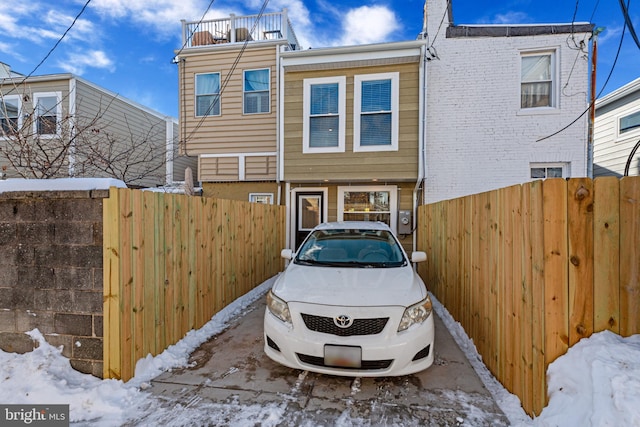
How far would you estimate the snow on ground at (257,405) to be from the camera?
1709mm

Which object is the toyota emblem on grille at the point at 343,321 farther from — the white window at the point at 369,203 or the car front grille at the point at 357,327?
the white window at the point at 369,203

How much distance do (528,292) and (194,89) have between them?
30.9ft

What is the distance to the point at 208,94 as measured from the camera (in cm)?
884

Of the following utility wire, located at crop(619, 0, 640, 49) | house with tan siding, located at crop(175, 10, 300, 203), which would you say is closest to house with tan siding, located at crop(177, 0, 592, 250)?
house with tan siding, located at crop(175, 10, 300, 203)

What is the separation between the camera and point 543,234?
2.19m

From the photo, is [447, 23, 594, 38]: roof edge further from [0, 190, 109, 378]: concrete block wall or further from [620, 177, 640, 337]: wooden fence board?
[0, 190, 109, 378]: concrete block wall

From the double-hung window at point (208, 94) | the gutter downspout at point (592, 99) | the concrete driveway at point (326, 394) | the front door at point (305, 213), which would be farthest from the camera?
the double-hung window at point (208, 94)

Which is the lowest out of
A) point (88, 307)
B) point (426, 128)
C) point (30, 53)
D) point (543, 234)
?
point (88, 307)

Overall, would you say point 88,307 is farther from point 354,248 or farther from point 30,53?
point 30,53

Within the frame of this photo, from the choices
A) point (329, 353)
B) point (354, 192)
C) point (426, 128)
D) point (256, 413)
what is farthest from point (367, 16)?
point (256, 413)

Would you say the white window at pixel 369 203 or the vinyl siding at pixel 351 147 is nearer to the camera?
the vinyl siding at pixel 351 147

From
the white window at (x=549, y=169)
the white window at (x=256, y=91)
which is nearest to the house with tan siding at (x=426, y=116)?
the white window at (x=549, y=169)

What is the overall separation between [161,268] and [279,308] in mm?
1425

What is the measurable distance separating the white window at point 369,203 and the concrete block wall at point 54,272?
19.5ft
